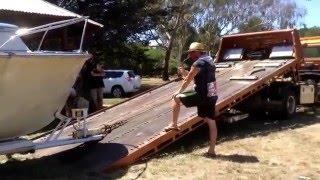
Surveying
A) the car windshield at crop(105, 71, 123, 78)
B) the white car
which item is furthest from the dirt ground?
the car windshield at crop(105, 71, 123, 78)

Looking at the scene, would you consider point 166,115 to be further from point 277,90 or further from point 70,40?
point 277,90

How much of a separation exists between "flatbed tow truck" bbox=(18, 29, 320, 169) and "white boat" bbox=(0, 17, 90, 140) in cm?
103

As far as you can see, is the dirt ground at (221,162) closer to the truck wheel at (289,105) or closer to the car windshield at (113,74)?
the truck wheel at (289,105)

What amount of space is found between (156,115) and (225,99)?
140 centimetres

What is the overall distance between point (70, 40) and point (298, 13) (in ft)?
169

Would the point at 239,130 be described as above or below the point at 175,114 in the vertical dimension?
below

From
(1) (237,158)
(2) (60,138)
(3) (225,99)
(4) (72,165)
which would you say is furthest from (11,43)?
(3) (225,99)

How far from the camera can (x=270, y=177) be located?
7.54 m

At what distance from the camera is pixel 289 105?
1280cm

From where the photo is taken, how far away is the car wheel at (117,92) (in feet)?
86.1

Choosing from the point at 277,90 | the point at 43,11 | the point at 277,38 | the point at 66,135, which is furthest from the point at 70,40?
the point at 277,38

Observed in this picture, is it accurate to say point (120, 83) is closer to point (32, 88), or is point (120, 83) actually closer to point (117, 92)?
point (117, 92)

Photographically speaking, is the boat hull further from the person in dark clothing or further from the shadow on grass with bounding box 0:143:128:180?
the person in dark clothing

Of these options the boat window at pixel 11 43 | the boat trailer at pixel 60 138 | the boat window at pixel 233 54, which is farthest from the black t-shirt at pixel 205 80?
the boat window at pixel 233 54
